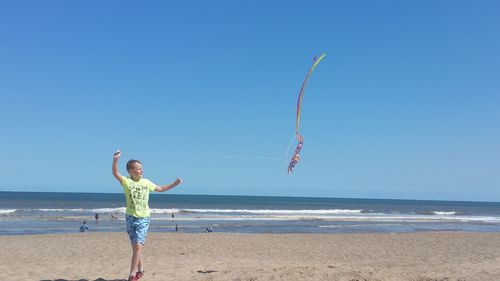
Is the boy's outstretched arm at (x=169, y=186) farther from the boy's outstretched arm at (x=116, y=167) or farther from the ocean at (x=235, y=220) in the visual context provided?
the ocean at (x=235, y=220)

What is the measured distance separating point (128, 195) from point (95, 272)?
222 centimetres

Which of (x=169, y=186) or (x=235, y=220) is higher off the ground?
(x=169, y=186)

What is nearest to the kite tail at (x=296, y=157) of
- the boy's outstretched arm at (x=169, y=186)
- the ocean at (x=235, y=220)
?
the boy's outstretched arm at (x=169, y=186)

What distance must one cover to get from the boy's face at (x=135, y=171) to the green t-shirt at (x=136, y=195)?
62 mm

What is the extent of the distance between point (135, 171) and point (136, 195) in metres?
0.30

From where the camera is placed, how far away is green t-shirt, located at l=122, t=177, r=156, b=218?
18.2 feet

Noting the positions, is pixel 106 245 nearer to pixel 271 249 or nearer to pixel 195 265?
pixel 271 249

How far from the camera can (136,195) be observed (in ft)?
18.4

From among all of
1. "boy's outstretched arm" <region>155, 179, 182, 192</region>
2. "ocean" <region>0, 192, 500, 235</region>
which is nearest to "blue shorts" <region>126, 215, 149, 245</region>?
"boy's outstretched arm" <region>155, 179, 182, 192</region>

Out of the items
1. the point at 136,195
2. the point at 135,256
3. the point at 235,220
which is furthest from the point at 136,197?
the point at 235,220

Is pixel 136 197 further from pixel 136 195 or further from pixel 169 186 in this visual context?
pixel 169 186

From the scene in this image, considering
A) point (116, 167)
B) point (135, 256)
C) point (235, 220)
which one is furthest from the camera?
point (235, 220)

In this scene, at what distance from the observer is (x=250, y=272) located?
261 inches

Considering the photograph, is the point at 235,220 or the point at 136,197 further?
the point at 235,220
